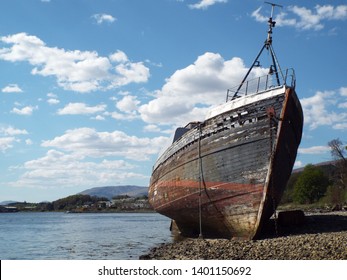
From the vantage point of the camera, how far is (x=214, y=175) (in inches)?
681

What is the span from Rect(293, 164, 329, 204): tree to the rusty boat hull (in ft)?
185

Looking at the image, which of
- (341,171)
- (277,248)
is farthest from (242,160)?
(341,171)

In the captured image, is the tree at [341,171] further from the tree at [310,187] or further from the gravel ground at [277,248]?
the gravel ground at [277,248]

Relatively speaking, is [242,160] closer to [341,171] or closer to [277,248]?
[277,248]

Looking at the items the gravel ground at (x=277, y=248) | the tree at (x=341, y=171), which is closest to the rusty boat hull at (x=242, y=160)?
the gravel ground at (x=277, y=248)

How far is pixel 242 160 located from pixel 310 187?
60683mm

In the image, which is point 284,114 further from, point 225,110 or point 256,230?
point 256,230

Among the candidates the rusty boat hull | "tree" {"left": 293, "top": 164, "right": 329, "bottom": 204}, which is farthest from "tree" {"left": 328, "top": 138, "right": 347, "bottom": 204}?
the rusty boat hull

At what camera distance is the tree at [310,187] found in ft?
236

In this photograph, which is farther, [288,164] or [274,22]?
[274,22]

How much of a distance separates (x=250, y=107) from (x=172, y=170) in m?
6.69

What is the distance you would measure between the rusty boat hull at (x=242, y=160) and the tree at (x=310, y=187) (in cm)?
5641

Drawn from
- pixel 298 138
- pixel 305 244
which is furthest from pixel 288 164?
pixel 305 244
